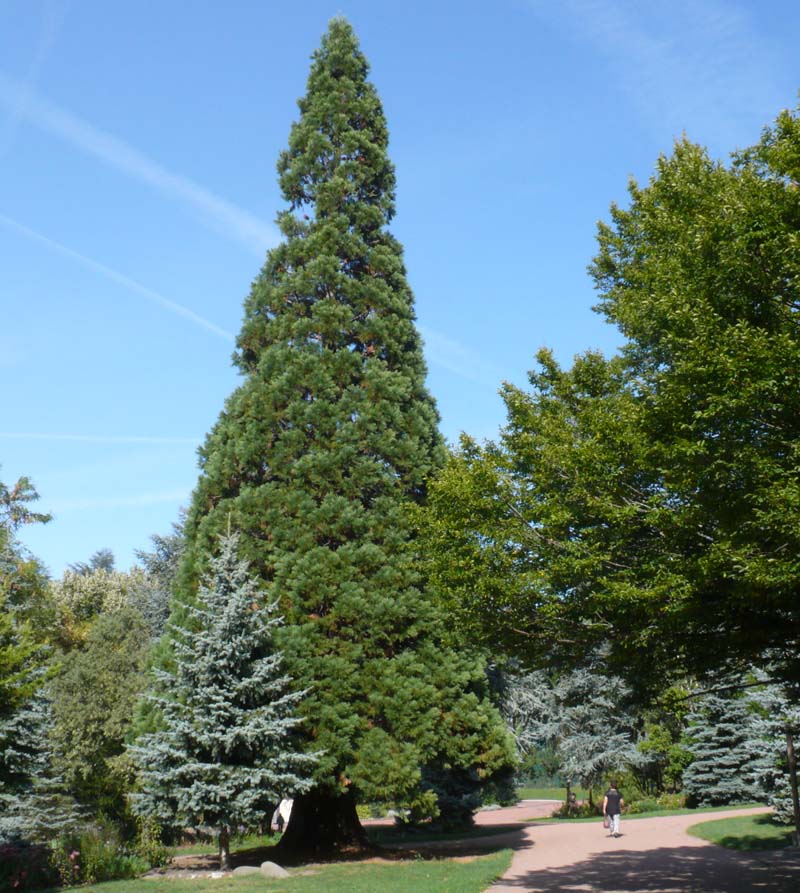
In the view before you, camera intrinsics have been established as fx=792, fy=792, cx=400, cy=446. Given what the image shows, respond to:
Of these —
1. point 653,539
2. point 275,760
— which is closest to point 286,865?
point 275,760

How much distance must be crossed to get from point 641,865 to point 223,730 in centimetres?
817

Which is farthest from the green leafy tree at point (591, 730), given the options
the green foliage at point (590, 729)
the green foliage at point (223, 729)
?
the green foliage at point (223, 729)

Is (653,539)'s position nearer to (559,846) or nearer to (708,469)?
(708,469)

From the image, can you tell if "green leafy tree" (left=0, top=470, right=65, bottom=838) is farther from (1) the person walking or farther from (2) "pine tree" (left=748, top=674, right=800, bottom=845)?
(2) "pine tree" (left=748, top=674, right=800, bottom=845)

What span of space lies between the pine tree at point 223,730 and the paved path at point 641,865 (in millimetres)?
4718

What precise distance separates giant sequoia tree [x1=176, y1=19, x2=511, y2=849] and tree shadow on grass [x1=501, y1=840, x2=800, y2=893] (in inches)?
121

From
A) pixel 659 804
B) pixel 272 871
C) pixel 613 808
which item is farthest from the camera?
pixel 659 804

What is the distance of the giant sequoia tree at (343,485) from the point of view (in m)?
16.2

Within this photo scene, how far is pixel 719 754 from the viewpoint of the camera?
2856 cm

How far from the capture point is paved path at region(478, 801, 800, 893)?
12.0 meters

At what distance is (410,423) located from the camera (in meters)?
19.1

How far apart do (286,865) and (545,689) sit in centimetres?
2175

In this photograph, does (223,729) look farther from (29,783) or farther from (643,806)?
(643,806)

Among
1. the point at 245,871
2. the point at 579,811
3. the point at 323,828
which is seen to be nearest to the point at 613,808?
the point at 323,828
